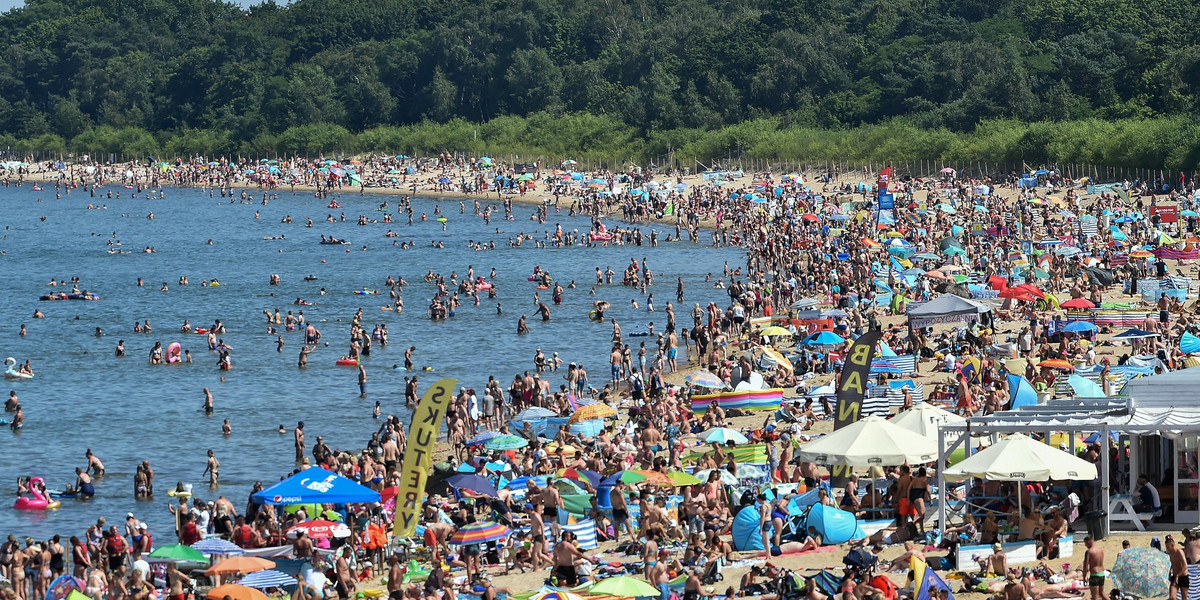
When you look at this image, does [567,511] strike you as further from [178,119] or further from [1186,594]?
[178,119]

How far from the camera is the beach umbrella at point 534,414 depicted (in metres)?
29.3

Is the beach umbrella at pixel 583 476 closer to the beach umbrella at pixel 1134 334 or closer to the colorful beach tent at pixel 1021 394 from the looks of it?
the colorful beach tent at pixel 1021 394

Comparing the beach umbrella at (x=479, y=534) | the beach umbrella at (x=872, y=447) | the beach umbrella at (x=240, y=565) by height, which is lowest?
the beach umbrella at (x=479, y=534)

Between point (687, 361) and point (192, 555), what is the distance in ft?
66.5

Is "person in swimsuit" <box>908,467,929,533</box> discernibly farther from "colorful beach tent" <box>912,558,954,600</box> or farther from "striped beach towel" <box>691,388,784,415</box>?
"striped beach towel" <box>691,388,784,415</box>

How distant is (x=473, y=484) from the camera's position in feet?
73.3

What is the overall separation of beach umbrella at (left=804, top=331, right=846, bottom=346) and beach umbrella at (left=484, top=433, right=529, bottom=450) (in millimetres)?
8802

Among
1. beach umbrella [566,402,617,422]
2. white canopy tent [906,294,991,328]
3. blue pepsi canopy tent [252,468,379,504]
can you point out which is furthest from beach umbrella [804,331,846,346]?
blue pepsi canopy tent [252,468,379,504]

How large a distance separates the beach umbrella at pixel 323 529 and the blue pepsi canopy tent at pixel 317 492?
0.32 metres

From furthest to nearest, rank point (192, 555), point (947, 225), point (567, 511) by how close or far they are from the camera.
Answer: point (947, 225) < point (567, 511) < point (192, 555)

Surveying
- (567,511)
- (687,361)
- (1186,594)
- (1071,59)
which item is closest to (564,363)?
(687,361)

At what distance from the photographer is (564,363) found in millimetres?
39938

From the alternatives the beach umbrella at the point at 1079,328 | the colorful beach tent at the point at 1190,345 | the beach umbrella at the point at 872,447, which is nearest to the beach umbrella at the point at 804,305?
the beach umbrella at the point at 1079,328

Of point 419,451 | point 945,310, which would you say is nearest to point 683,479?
point 419,451
